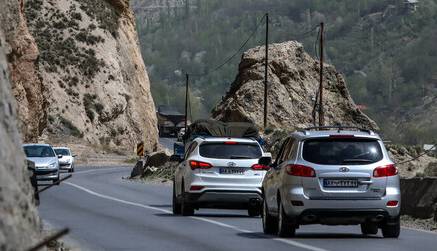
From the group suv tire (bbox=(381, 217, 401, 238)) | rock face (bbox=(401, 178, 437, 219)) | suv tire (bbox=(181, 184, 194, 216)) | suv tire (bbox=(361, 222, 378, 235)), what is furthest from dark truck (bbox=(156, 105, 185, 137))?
suv tire (bbox=(381, 217, 401, 238))

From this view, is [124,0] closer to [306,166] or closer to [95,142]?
[95,142]

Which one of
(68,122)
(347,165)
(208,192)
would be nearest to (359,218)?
(347,165)

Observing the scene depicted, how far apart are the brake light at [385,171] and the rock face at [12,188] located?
11513 millimetres

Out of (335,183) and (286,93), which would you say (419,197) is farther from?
(286,93)

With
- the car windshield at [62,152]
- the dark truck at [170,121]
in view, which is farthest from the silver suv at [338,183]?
the dark truck at [170,121]

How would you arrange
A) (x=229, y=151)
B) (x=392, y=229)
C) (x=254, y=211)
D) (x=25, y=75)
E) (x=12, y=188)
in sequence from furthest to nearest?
(x=25, y=75), (x=254, y=211), (x=229, y=151), (x=392, y=229), (x=12, y=188)

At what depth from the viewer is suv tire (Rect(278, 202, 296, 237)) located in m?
18.7

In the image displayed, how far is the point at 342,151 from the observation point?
18.7 meters

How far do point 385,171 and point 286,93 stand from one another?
6232 centimetres

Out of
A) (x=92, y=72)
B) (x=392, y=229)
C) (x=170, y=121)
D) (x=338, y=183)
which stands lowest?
(x=170, y=121)

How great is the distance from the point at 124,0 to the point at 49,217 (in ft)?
288

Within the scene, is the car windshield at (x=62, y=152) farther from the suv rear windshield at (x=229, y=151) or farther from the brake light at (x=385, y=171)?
the brake light at (x=385, y=171)

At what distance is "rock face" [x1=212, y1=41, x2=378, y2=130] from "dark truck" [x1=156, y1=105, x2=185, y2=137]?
73612 mm

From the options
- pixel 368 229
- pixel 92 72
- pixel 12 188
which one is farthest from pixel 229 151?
pixel 92 72
